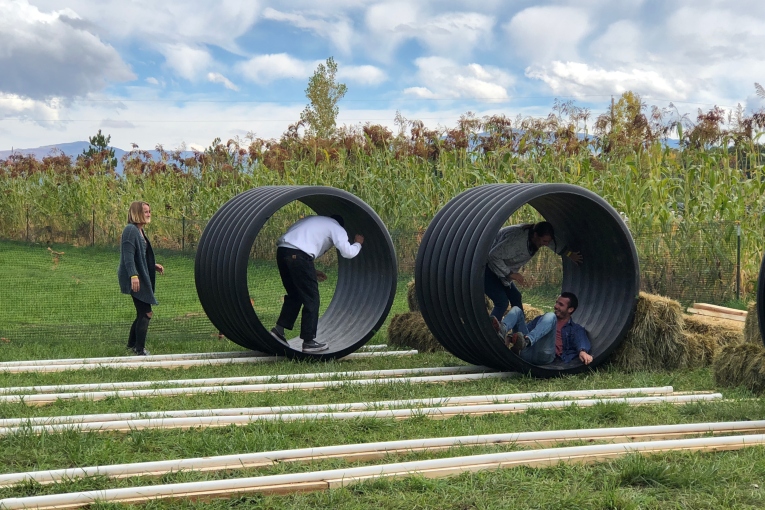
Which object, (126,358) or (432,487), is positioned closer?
(432,487)

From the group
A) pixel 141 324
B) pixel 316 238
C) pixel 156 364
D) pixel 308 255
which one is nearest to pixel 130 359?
pixel 156 364

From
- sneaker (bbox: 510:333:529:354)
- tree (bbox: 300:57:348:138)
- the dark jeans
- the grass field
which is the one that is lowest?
the grass field

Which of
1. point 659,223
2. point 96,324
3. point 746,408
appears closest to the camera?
point 746,408

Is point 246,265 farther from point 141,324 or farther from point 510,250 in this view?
point 510,250

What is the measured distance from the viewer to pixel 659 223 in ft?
45.6

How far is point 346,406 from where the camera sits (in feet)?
21.1

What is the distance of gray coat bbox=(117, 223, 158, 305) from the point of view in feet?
30.7

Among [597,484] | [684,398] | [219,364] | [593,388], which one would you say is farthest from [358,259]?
[597,484]

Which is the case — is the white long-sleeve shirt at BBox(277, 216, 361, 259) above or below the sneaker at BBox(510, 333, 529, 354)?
above

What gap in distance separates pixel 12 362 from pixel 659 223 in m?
9.37

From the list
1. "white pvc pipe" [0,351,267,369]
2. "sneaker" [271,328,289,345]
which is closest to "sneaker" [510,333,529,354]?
"sneaker" [271,328,289,345]

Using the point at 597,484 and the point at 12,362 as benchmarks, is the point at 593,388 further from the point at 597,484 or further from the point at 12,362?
the point at 12,362

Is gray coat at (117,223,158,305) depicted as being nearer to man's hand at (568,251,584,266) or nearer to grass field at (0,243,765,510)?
grass field at (0,243,765,510)

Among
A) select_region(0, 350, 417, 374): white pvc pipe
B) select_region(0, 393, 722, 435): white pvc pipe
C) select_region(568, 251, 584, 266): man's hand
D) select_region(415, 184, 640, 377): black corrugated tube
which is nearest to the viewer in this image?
select_region(0, 393, 722, 435): white pvc pipe
